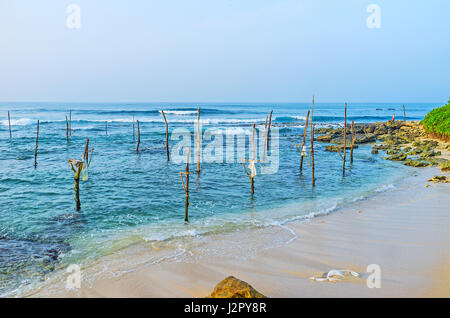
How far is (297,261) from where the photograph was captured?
24.0 feet

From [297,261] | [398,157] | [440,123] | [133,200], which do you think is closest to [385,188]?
[398,157]

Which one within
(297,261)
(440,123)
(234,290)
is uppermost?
(440,123)

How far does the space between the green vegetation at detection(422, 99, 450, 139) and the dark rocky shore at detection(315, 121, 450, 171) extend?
0.79 meters

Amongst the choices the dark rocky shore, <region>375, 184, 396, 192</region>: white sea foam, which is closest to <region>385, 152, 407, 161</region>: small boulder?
the dark rocky shore

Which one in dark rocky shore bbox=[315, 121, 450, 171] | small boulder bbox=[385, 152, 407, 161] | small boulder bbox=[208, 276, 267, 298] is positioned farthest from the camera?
small boulder bbox=[385, 152, 407, 161]

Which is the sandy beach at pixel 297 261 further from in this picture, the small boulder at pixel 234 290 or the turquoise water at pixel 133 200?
the small boulder at pixel 234 290

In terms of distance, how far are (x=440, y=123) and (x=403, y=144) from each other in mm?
3304

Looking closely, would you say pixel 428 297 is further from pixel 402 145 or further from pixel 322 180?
pixel 402 145

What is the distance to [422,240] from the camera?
27.2 ft

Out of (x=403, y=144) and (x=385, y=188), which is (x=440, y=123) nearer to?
(x=403, y=144)

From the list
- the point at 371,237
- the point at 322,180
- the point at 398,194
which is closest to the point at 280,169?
the point at 322,180

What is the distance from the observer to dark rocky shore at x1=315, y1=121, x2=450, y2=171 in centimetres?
1998

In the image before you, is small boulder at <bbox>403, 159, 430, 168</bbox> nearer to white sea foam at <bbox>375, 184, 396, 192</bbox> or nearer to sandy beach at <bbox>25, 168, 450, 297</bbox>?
white sea foam at <bbox>375, 184, 396, 192</bbox>
